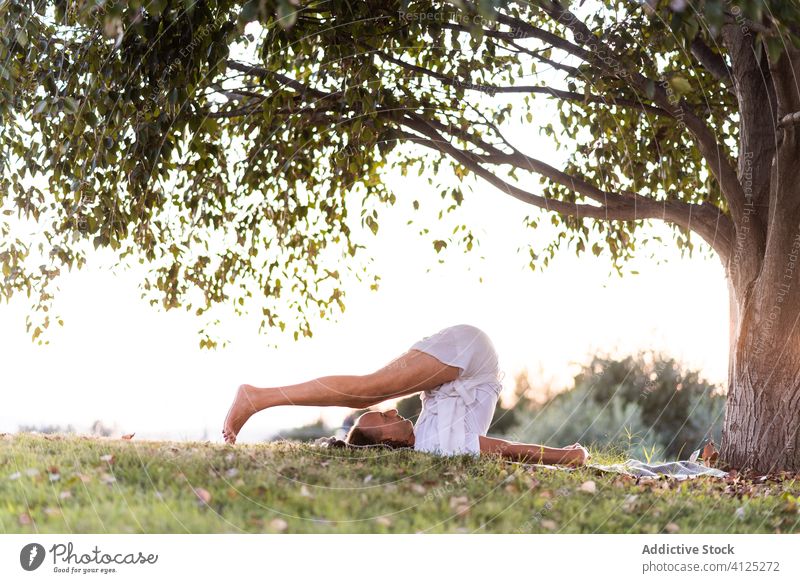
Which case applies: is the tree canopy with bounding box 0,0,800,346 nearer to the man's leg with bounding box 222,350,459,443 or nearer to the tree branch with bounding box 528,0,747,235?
the tree branch with bounding box 528,0,747,235

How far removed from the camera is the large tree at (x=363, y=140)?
3824 millimetres

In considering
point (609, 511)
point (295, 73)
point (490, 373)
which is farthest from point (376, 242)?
point (609, 511)

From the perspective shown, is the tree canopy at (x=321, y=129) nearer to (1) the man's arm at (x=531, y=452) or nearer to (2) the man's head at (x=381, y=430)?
(2) the man's head at (x=381, y=430)

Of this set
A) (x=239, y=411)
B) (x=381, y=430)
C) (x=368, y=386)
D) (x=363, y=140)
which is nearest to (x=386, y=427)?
(x=381, y=430)

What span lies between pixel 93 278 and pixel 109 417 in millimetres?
1066

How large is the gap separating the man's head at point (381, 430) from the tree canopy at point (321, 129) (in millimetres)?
1382
